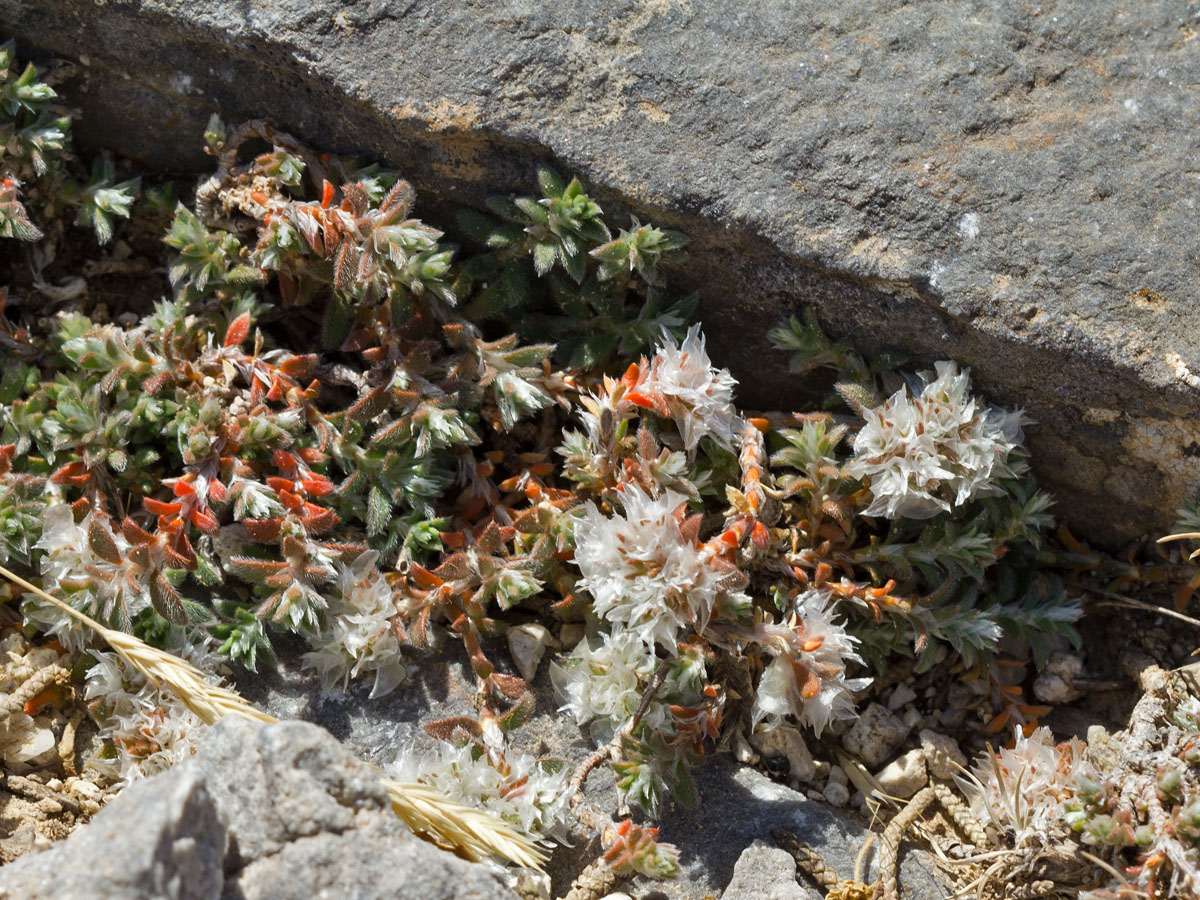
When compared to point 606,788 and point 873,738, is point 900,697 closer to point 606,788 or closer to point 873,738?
point 873,738

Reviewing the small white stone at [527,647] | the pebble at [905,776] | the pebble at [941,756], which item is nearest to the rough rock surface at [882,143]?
the pebble at [941,756]

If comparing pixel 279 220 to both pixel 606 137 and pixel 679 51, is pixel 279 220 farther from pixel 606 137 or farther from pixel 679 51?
pixel 679 51

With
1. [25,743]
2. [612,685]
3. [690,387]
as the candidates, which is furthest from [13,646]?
[690,387]

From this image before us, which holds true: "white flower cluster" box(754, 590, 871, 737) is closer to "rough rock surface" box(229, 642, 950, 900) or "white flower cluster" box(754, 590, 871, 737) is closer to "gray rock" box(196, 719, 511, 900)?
"rough rock surface" box(229, 642, 950, 900)

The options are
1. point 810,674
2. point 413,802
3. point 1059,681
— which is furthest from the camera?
point 1059,681

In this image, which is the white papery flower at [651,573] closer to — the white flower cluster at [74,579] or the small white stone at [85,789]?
the white flower cluster at [74,579]

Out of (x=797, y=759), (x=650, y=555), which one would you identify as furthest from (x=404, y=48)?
(x=797, y=759)
